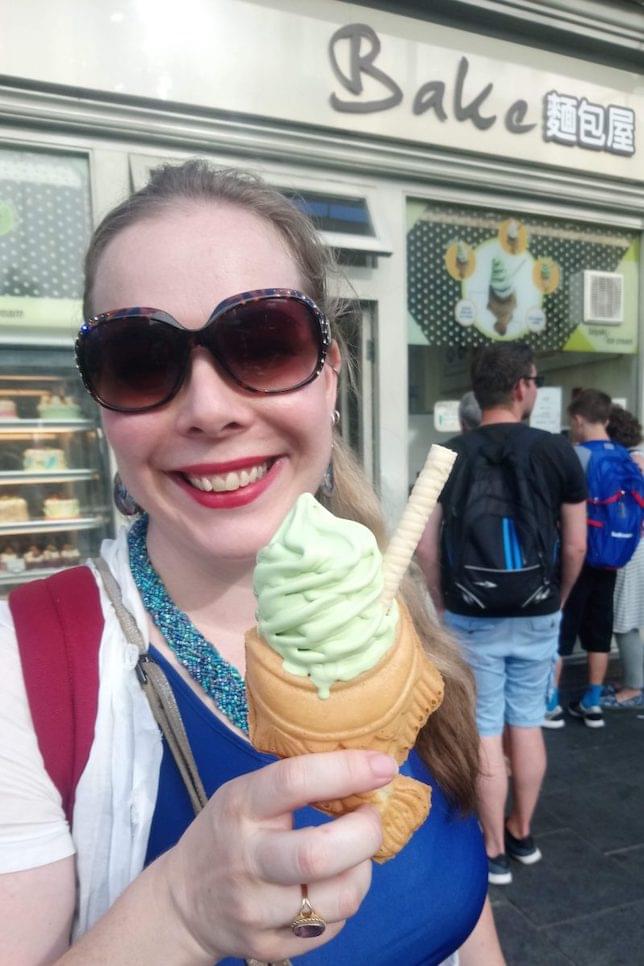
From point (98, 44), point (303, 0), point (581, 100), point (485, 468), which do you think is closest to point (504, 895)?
point (485, 468)

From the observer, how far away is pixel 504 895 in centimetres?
305

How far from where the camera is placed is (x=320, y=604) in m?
0.93

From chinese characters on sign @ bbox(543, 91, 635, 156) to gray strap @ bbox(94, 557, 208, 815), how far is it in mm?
5745

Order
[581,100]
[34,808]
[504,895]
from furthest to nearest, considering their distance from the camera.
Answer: [581,100] < [504,895] < [34,808]

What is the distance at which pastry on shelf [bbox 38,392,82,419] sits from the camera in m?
4.32

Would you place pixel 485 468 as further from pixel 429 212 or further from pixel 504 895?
pixel 429 212

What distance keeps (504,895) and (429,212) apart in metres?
4.65

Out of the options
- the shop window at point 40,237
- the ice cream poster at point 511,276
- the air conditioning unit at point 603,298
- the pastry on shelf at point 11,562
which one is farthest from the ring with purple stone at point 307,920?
the air conditioning unit at point 603,298

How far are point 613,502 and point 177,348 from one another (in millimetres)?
3999

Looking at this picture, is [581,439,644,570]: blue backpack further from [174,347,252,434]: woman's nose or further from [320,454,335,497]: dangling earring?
[174,347,252,434]: woman's nose

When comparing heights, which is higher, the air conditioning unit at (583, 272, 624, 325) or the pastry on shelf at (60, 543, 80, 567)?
the air conditioning unit at (583, 272, 624, 325)

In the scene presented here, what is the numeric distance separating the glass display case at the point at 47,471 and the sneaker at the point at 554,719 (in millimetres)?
3383

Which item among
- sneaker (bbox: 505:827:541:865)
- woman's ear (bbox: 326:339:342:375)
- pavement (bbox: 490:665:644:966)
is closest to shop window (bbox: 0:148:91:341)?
woman's ear (bbox: 326:339:342:375)

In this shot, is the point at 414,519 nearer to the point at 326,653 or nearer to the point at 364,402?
the point at 326,653
